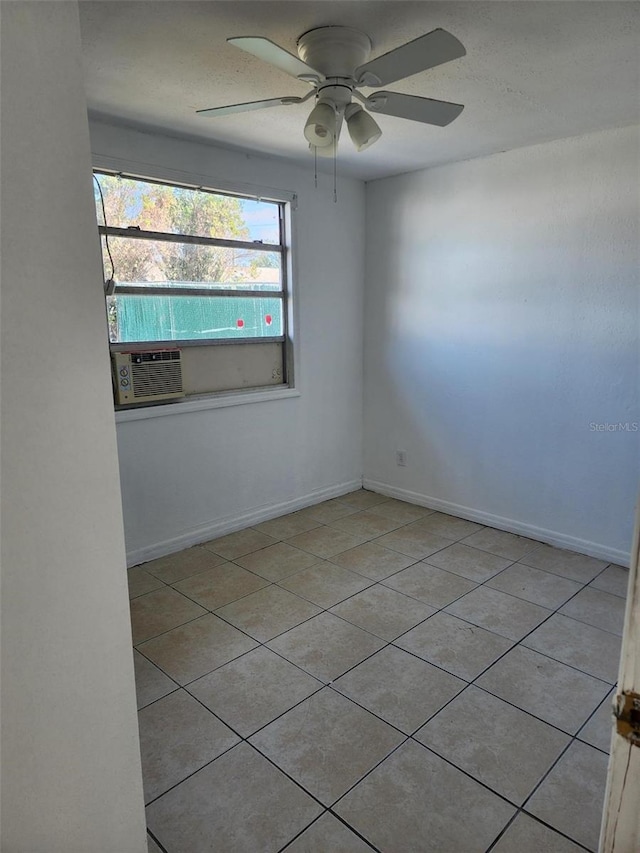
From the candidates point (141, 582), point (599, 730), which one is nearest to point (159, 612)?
point (141, 582)

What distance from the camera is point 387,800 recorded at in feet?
5.29

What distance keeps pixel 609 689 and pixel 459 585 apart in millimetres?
917

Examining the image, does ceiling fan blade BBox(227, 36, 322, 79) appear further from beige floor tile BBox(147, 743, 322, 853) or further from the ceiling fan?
beige floor tile BBox(147, 743, 322, 853)

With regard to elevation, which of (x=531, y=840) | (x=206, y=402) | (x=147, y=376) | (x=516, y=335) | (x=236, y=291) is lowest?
(x=531, y=840)

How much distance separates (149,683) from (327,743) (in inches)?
30.9

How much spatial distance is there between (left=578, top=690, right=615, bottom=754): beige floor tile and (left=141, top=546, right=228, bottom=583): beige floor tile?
6.68 feet

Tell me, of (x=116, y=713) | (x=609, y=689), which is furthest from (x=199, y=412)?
(x=609, y=689)

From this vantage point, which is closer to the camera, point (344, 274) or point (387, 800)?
point (387, 800)

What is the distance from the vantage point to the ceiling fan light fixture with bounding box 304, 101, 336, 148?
190 cm

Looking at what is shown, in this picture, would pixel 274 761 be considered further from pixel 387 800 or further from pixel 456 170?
pixel 456 170

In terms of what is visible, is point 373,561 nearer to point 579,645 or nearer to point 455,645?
point 455,645

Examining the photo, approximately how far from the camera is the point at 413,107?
1945mm

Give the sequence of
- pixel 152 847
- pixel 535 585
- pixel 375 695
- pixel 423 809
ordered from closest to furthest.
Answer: pixel 152 847 < pixel 423 809 < pixel 375 695 < pixel 535 585

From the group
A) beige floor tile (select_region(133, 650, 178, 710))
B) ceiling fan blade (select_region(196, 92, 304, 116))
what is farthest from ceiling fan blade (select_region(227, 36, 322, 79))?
beige floor tile (select_region(133, 650, 178, 710))
